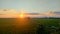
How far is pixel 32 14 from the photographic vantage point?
8.93 feet

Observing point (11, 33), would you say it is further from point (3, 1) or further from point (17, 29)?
point (3, 1)

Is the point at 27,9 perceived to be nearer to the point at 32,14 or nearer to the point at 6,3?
the point at 32,14

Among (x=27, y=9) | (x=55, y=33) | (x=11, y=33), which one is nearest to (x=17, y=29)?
(x=11, y=33)

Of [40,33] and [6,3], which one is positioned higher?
[6,3]

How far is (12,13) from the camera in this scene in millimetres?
2719

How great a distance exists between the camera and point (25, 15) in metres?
2.72

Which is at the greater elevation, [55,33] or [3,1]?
[3,1]

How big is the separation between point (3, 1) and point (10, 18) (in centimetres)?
21

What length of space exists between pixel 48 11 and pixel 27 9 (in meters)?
0.24

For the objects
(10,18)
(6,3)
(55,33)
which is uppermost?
(6,3)

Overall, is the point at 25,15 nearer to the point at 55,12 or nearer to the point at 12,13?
the point at 12,13

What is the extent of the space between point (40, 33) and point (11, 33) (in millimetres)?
323

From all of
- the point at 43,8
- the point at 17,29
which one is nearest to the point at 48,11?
the point at 43,8

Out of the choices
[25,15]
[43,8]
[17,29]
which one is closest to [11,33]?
[17,29]
